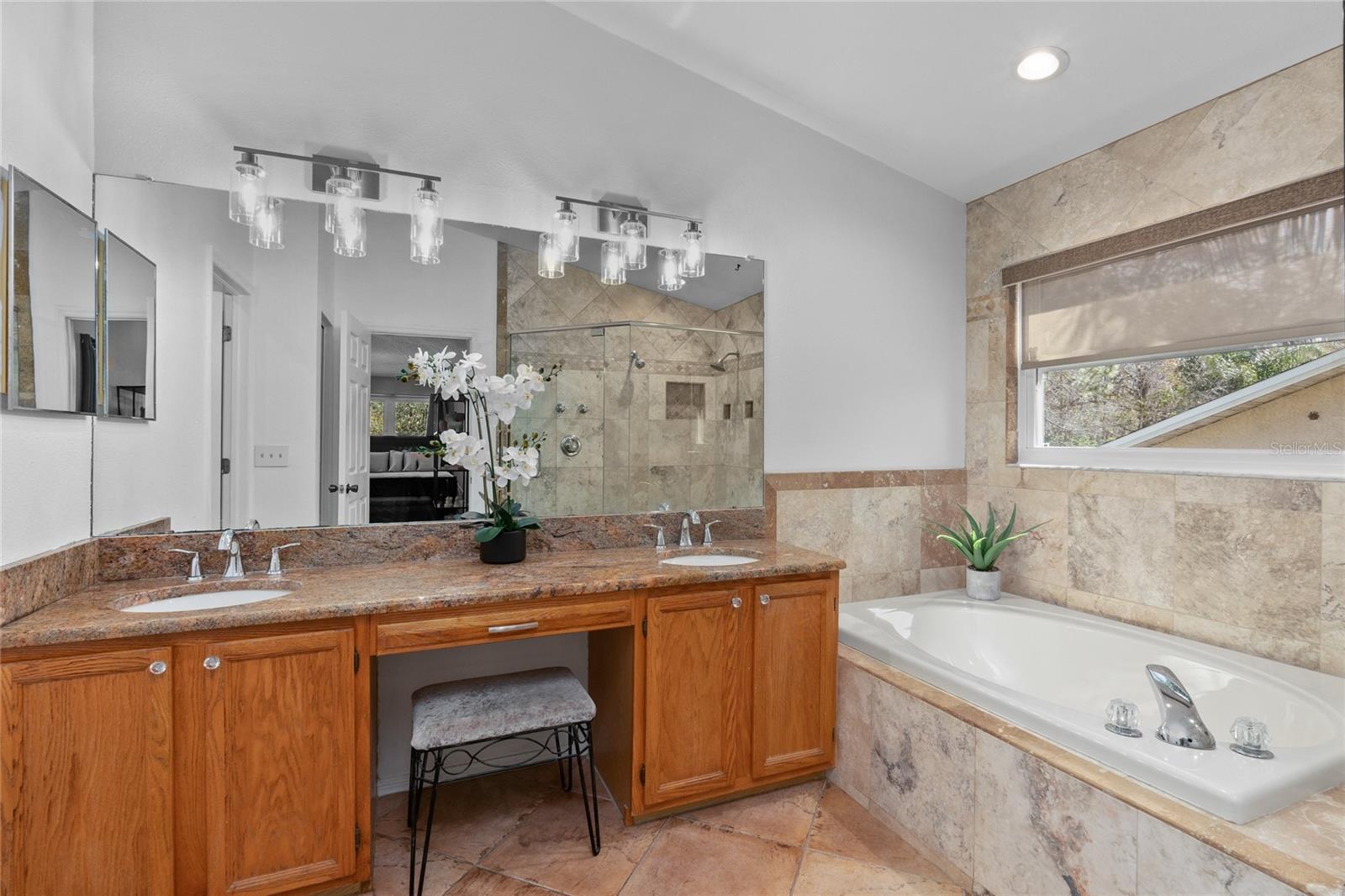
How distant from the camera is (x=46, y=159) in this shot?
162cm

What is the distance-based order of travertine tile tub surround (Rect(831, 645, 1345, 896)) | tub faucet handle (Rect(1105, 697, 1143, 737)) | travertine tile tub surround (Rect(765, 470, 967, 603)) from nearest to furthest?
travertine tile tub surround (Rect(831, 645, 1345, 896)), tub faucet handle (Rect(1105, 697, 1143, 737)), travertine tile tub surround (Rect(765, 470, 967, 603))

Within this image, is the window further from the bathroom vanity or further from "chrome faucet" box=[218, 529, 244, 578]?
"chrome faucet" box=[218, 529, 244, 578]

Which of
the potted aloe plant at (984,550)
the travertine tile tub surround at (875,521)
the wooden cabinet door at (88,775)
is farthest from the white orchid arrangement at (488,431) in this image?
the potted aloe plant at (984,550)

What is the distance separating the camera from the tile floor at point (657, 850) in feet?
5.96

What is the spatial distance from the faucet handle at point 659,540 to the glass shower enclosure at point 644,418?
7cm

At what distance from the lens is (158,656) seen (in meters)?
1.48

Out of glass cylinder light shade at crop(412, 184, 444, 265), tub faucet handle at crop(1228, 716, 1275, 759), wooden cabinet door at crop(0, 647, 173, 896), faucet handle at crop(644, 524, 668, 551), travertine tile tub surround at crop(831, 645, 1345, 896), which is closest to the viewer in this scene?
travertine tile tub surround at crop(831, 645, 1345, 896)

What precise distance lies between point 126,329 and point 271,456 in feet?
1.67

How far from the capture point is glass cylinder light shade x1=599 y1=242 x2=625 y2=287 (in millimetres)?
2492

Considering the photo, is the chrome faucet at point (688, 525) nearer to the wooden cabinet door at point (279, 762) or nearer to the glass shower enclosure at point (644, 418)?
the glass shower enclosure at point (644, 418)

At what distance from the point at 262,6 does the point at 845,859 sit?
10.4ft

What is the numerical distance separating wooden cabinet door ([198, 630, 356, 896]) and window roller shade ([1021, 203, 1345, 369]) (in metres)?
2.90

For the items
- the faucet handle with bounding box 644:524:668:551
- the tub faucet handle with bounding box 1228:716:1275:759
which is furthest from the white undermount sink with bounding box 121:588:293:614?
the tub faucet handle with bounding box 1228:716:1275:759

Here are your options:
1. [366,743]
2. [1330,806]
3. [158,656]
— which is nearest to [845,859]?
[1330,806]
